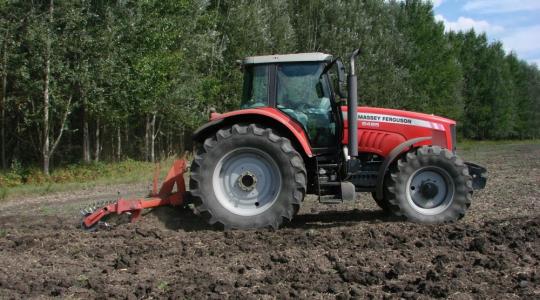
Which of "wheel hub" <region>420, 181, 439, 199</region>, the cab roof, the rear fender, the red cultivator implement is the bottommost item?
the red cultivator implement

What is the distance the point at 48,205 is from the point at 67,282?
6.49 meters

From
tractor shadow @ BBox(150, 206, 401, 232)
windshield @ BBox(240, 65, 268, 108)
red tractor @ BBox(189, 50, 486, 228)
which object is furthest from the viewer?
tractor shadow @ BBox(150, 206, 401, 232)

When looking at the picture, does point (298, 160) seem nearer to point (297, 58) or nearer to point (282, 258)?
point (297, 58)

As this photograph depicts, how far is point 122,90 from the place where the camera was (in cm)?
1855

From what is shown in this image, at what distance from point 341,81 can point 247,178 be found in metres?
1.76

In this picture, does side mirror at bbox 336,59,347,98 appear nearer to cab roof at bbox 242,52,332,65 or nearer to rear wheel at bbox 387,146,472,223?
cab roof at bbox 242,52,332,65

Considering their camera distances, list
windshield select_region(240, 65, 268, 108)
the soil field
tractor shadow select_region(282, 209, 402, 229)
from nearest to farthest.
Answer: the soil field
windshield select_region(240, 65, 268, 108)
tractor shadow select_region(282, 209, 402, 229)

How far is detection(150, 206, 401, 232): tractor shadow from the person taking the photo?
25.4 ft

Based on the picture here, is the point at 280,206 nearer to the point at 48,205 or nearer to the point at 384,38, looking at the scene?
the point at 48,205

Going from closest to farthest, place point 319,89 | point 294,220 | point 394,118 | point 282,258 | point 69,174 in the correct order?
point 282,258
point 319,89
point 394,118
point 294,220
point 69,174

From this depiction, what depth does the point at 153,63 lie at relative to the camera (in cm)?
1966

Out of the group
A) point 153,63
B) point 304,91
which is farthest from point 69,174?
point 304,91

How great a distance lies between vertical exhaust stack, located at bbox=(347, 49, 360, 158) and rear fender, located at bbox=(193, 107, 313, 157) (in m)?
0.57

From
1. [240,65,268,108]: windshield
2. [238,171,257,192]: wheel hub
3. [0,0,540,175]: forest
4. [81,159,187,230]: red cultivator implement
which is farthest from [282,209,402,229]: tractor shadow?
[0,0,540,175]: forest
